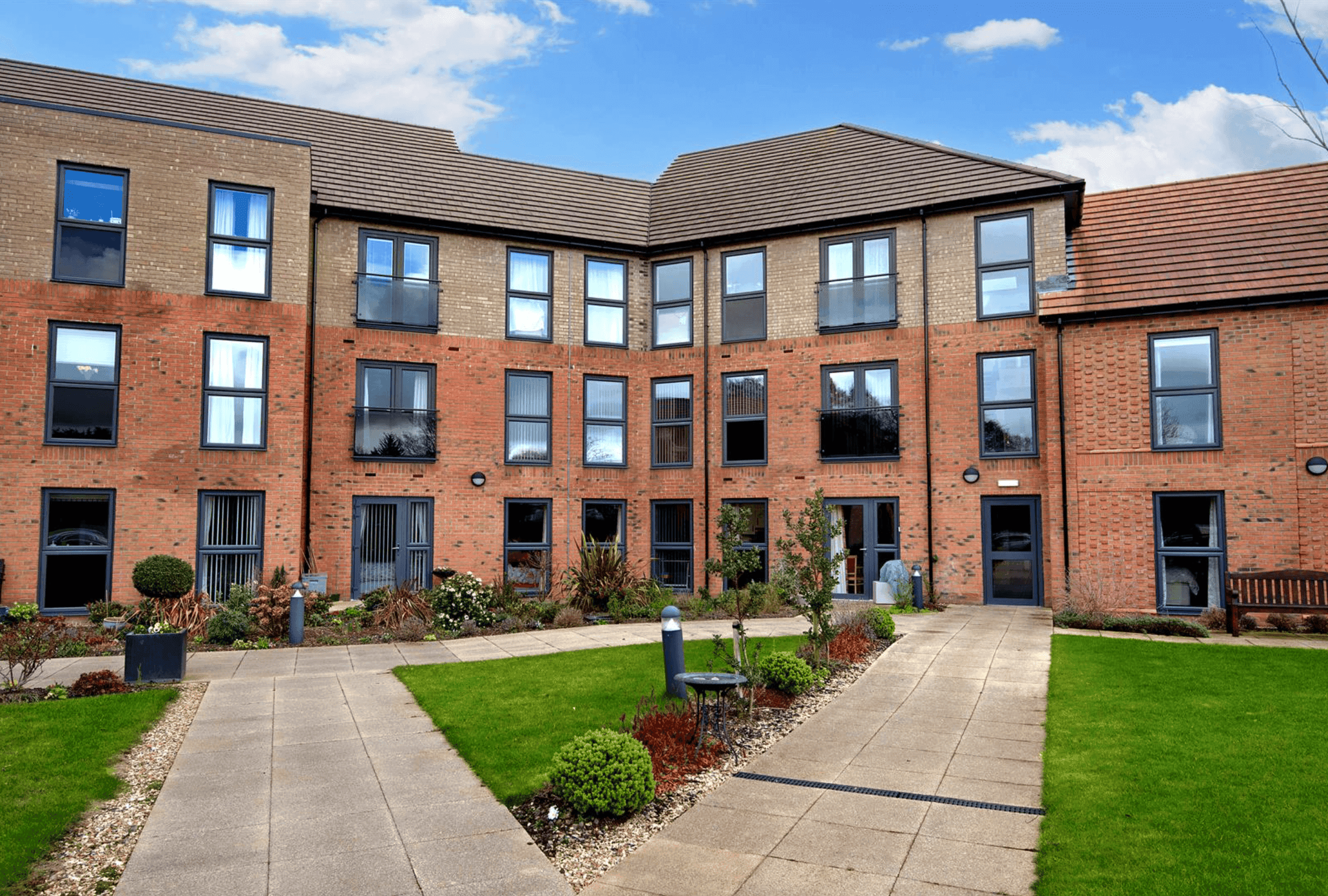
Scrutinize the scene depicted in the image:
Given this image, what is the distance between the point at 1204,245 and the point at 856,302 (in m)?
6.23

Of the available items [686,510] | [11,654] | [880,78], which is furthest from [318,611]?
[880,78]

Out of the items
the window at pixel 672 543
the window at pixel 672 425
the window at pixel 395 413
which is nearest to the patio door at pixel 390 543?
the window at pixel 395 413

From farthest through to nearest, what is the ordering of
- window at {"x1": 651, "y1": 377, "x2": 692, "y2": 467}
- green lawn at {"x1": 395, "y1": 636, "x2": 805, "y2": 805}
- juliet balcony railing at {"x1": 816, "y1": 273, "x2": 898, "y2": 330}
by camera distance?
window at {"x1": 651, "y1": 377, "x2": 692, "y2": 467}, juliet balcony railing at {"x1": 816, "y1": 273, "x2": 898, "y2": 330}, green lawn at {"x1": 395, "y1": 636, "x2": 805, "y2": 805}

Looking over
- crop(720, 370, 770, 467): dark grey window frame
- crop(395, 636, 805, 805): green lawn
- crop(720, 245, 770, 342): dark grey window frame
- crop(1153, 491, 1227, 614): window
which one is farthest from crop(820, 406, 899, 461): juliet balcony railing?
crop(395, 636, 805, 805): green lawn

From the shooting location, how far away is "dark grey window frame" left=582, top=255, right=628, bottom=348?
19.2 meters

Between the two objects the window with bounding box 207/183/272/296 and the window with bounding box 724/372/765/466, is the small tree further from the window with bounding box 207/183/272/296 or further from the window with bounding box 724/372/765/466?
the window with bounding box 207/183/272/296

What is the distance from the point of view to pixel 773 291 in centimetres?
1867

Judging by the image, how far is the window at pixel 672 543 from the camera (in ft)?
62.3

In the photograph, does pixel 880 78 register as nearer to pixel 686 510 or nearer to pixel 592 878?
pixel 686 510

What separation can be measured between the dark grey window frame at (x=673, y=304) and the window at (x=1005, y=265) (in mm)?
6012

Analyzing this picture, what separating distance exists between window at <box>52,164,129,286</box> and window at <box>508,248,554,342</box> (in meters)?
7.07

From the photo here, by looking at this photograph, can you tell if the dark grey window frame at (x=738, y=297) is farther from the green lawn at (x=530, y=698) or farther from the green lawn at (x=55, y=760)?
the green lawn at (x=55, y=760)

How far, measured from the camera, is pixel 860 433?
17.6m

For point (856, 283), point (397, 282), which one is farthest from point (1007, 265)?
point (397, 282)
